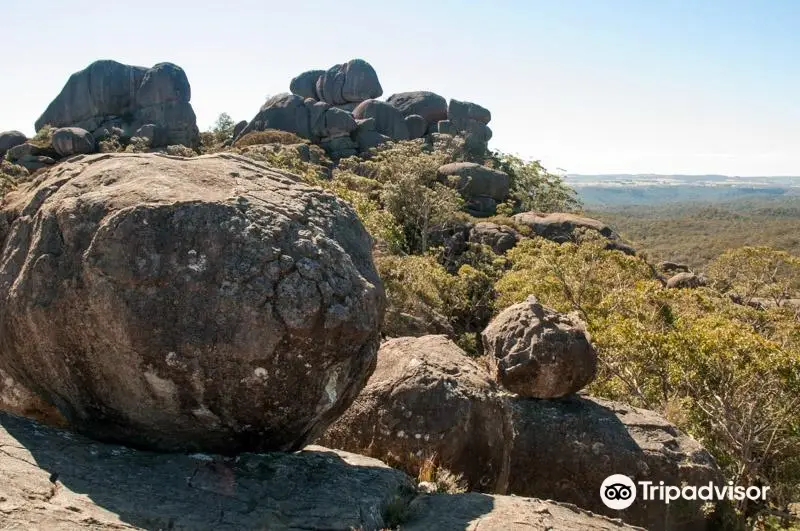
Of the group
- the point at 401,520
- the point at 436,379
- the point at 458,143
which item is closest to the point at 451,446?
the point at 436,379

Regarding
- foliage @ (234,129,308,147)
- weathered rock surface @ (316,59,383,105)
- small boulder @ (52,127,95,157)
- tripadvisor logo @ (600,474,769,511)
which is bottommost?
tripadvisor logo @ (600,474,769,511)

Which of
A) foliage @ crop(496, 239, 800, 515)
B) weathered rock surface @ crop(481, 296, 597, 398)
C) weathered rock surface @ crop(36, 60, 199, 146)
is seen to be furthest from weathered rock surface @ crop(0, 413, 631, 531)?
weathered rock surface @ crop(36, 60, 199, 146)

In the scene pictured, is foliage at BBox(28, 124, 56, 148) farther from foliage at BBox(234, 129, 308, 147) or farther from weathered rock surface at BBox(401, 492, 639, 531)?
weathered rock surface at BBox(401, 492, 639, 531)

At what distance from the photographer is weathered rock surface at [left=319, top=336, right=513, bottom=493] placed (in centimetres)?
762

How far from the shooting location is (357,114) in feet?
211

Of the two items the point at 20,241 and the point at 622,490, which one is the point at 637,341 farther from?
the point at 20,241

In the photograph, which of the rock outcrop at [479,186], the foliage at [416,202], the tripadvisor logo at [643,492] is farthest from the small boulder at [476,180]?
the tripadvisor logo at [643,492]

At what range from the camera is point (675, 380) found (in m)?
13.4

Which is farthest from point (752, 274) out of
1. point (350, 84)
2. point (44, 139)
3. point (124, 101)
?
point (124, 101)

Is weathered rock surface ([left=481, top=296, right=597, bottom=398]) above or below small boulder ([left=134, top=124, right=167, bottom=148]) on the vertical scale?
below

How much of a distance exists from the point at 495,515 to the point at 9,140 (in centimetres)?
5663

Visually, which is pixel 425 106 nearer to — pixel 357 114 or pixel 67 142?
pixel 357 114

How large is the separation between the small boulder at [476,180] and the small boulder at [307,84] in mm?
31322

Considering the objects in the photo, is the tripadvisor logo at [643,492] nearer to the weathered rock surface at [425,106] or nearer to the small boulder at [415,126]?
the small boulder at [415,126]
